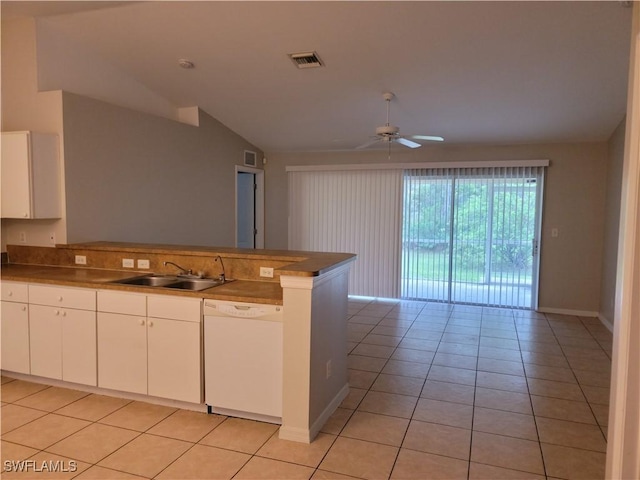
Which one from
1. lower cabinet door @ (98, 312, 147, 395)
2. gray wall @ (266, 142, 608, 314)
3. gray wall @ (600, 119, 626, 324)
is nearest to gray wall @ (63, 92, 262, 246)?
lower cabinet door @ (98, 312, 147, 395)

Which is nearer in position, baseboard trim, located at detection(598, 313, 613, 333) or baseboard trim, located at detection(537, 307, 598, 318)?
baseboard trim, located at detection(598, 313, 613, 333)

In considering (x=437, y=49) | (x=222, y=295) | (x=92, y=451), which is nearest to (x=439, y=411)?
(x=222, y=295)

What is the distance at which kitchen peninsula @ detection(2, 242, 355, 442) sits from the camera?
2.70 metres

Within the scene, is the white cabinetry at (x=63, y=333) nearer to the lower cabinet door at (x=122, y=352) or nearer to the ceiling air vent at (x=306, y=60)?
the lower cabinet door at (x=122, y=352)

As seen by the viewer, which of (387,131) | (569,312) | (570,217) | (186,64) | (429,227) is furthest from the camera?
(429,227)

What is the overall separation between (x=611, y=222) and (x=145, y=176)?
5528mm

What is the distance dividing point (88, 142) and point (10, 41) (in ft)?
3.73

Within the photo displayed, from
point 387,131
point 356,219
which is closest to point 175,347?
point 387,131

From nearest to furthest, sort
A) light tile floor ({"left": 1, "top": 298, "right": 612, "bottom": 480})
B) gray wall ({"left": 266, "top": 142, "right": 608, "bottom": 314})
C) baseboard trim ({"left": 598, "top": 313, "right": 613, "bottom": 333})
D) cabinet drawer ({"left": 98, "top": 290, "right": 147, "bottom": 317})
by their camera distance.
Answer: light tile floor ({"left": 1, "top": 298, "right": 612, "bottom": 480}) → cabinet drawer ({"left": 98, "top": 290, "right": 147, "bottom": 317}) → baseboard trim ({"left": 598, "top": 313, "right": 613, "bottom": 333}) → gray wall ({"left": 266, "top": 142, "right": 608, "bottom": 314})

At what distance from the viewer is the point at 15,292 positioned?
347cm

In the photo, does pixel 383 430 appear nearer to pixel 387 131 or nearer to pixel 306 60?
pixel 387 131

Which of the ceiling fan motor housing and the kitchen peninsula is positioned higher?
the ceiling fan motor housing

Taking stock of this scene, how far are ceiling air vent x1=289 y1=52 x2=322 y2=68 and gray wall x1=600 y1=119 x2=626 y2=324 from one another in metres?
3.54

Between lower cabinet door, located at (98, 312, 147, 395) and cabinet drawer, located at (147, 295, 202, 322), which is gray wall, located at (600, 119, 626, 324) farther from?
lower cabinet door, located at (98, 312, 147, 395)
